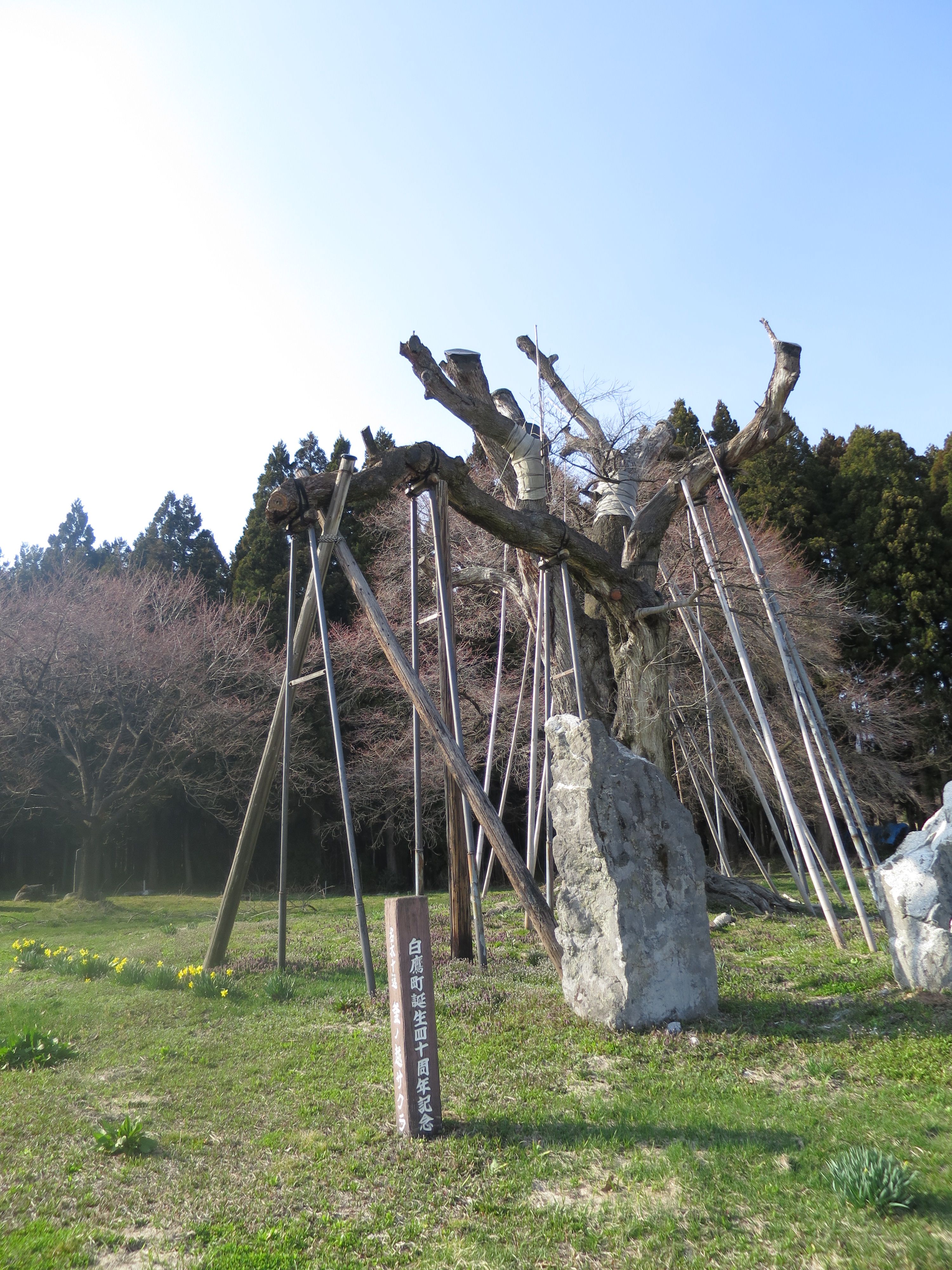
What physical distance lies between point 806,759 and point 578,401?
838cm

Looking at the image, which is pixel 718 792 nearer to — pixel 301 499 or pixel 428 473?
pixel 428 473

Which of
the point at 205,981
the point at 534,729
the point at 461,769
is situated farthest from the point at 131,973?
the point at 534,729

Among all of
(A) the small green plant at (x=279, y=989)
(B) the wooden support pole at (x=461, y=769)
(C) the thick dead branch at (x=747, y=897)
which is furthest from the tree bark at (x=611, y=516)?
(A) the small green plant at (x=279, y=989)

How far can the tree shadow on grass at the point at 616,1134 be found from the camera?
3402 mm

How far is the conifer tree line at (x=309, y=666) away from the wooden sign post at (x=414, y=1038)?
24.9 feet

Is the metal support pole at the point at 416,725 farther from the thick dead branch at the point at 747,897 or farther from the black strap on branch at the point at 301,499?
the thick dead branch at the point at 747,897

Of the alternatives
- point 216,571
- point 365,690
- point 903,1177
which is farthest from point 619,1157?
point 216,571

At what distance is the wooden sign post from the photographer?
3684 millimetres

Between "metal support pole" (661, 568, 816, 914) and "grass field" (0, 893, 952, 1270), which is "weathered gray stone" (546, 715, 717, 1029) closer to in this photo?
"grass field" (0, 893, 952, 1270)

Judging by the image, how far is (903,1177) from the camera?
113 inches

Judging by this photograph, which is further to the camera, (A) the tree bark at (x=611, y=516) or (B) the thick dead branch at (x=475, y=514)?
(A) the tree bark at (x=611, y=516)

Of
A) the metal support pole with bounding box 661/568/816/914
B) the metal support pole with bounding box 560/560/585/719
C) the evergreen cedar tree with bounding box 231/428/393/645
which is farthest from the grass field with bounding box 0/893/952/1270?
the evergreen cedar tree with bounding box 231/428/393/645

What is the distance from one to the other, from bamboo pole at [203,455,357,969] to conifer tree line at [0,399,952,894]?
430 centimetres

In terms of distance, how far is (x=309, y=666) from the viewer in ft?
62.3
